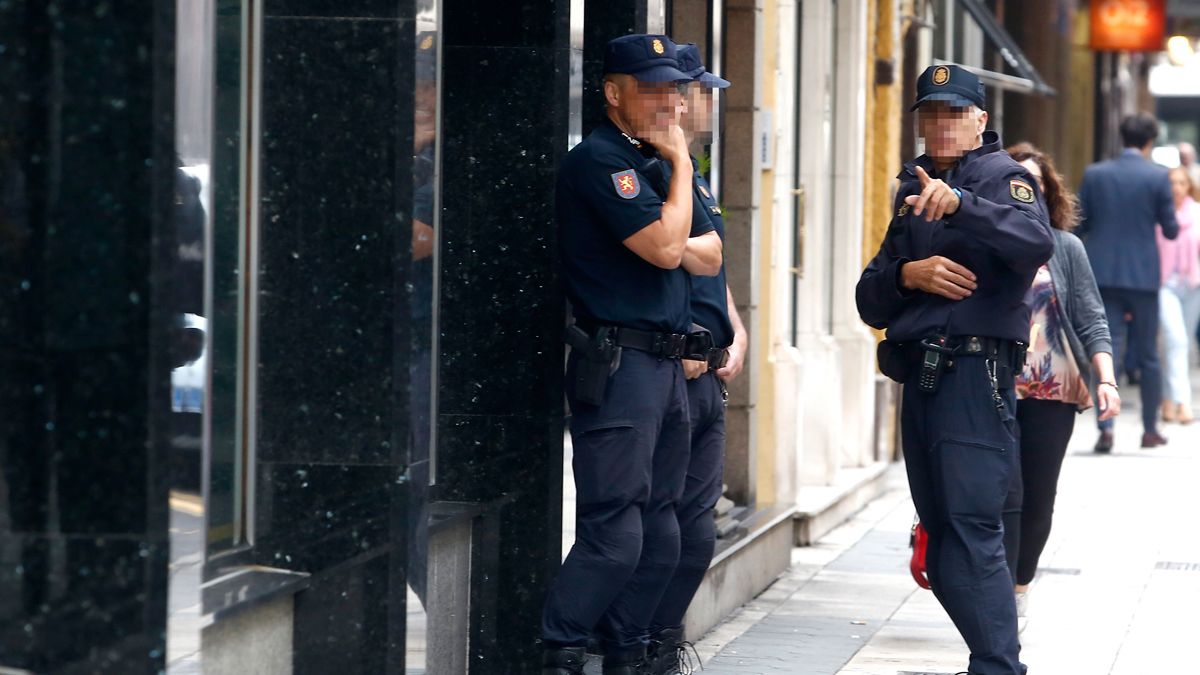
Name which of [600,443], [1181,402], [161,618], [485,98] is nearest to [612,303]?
[600,443]

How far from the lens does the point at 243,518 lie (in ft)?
14.7

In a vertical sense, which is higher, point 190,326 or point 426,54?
point 426,54

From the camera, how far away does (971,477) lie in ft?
18.0

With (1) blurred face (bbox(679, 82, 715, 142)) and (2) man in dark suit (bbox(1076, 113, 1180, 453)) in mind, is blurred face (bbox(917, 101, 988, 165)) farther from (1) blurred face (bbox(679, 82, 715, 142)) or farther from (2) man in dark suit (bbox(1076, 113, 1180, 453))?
(2) man in dark suit (bbox(1076, 113, 1180, 453))

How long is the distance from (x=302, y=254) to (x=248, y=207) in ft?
0.54

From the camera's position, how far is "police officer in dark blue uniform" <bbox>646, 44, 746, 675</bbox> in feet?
18.9

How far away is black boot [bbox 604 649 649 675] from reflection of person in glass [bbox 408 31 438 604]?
41.6 inches

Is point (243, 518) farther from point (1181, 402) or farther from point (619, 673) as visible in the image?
point (1181, 402)

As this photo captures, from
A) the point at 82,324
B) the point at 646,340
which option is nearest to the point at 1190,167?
the point at 646,340

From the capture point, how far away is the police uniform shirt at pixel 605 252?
5.18m

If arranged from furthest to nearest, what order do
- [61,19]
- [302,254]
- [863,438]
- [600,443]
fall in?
[863,438], [600,443], [302,254], [61,19]

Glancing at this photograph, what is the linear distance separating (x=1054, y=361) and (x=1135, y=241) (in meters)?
6.70

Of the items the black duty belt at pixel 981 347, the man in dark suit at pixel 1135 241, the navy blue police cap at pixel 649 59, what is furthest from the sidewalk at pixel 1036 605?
the man in dark suit at pixel 1135 241

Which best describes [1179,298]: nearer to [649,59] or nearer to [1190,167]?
[1190,167]
